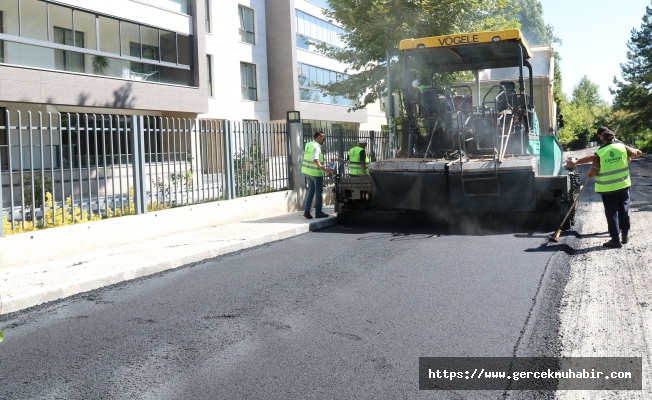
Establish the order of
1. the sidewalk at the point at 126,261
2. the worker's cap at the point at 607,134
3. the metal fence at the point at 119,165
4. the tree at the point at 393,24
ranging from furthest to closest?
the tree at the point at 393,24 → the worker's cap at the point at 607,134 → the metal fence at the point at 119,165 → the sidewalk at the point at 126,261

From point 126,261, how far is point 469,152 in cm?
565

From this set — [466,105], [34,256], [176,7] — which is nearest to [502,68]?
[466,105]

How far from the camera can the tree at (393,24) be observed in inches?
656

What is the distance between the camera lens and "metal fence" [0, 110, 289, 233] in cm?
834

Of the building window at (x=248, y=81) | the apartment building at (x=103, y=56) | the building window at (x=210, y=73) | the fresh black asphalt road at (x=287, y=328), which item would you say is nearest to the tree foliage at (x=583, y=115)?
the building window at (x=248, y=81)

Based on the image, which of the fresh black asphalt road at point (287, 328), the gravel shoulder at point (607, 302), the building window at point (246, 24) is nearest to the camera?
the fresh black asphalt road at point (287, 328)

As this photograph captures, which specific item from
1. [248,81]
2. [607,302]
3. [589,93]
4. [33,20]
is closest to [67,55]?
[33,20]

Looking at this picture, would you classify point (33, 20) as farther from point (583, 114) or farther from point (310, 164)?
point (583, 114)

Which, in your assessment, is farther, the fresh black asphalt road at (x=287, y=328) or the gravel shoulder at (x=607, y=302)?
the gravel shoulder at (x=607, y=302)

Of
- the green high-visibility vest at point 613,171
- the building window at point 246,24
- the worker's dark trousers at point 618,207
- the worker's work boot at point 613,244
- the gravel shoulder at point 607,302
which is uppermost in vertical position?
the building window at point 246,24

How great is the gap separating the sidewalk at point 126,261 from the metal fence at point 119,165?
27.1 inches

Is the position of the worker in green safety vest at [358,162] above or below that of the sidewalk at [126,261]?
above

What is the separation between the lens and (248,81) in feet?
108

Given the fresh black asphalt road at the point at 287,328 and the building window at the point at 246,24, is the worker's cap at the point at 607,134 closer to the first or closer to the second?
the fresh black asphalt road at the point at 287,328
